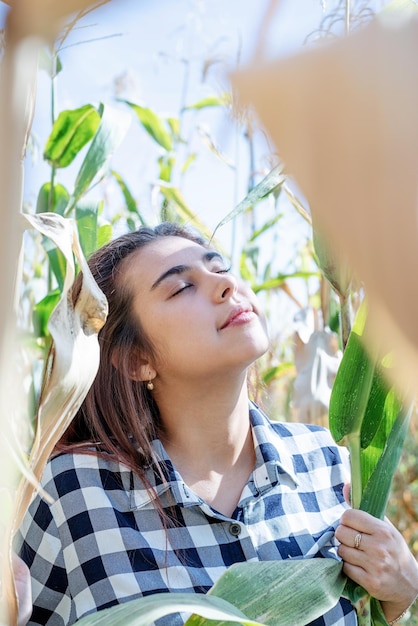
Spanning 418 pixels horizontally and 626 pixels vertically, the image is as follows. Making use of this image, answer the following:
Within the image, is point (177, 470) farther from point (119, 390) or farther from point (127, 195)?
point (127, 195)

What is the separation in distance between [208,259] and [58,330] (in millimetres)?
688

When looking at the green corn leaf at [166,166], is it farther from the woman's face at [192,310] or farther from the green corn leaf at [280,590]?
the green corn leaf at [280,590]

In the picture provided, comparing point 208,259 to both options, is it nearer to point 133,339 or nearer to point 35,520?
point 133,339

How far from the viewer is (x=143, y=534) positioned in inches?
33.8

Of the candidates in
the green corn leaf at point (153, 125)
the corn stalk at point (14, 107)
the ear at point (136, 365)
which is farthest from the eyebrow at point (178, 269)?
the corn stalk at point (14, 107)

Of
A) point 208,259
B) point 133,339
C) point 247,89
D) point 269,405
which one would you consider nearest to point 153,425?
point 133,339

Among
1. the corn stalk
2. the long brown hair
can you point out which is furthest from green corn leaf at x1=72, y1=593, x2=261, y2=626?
the long brown hair

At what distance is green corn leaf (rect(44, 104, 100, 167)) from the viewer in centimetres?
113

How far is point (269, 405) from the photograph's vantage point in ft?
4.62

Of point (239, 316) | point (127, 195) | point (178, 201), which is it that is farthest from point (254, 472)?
point (127, 195)

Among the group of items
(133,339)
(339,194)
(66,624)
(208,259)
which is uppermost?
(339,194)

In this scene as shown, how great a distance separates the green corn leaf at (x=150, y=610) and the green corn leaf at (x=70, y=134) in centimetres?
84

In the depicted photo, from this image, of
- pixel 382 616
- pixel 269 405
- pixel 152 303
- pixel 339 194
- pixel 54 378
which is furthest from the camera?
pixel 269 405

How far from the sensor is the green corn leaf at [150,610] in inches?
14.6
